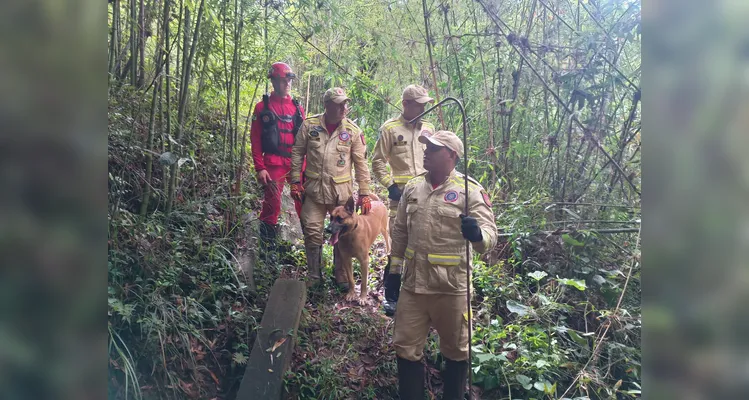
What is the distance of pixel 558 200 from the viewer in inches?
196

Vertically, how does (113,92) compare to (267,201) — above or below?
above

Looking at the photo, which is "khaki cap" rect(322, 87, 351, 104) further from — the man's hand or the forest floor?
the forest floor

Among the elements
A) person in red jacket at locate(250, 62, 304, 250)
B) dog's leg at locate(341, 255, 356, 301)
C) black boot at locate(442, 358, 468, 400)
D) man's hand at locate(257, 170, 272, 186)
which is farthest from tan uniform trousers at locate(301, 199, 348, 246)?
→ black boot at locate(442, 358, 468, 400)

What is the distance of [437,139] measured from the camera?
318 centimetres

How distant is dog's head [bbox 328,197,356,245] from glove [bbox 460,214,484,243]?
176cm

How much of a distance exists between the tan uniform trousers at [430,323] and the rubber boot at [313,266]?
1.69 meters

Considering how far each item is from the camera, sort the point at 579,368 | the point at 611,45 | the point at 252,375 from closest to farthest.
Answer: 1. the point at 252,375
2. the point at 579,368
3. the point at 611,45

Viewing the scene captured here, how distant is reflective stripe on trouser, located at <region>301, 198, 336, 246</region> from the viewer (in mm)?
4750

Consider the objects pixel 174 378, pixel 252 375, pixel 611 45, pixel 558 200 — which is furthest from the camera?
pixel 558 200
